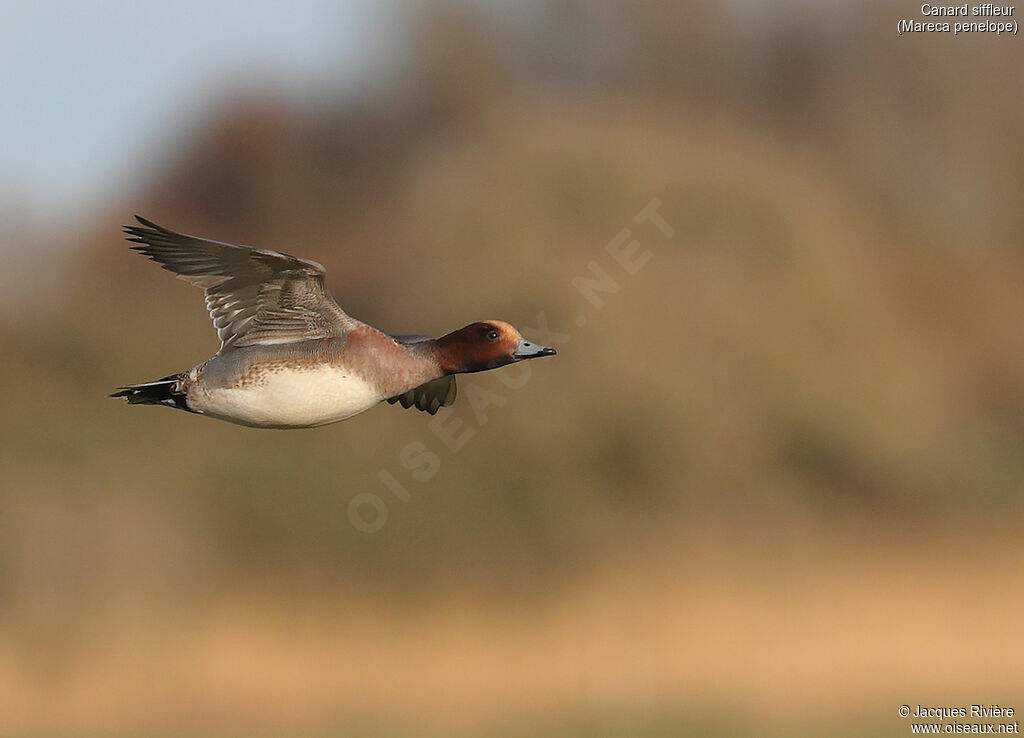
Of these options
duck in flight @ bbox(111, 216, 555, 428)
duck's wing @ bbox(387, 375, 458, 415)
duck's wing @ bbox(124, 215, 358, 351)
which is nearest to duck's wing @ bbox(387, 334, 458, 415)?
duck's wing @ bbox(387, 375, 458, 415)

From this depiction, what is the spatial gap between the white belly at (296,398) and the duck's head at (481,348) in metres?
0.21

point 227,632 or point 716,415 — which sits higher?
point 716,415

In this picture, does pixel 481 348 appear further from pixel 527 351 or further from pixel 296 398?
pixel 296 398

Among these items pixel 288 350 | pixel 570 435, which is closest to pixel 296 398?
pixel 288 350

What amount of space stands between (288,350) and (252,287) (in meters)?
0.18

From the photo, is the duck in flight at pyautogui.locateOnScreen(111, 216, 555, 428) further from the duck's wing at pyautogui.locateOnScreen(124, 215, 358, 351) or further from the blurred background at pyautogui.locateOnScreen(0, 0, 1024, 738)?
the blurred background at pyautogui.locateOnScreen(0, 0, 1024, 738)

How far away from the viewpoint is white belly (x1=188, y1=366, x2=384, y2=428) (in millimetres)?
3371

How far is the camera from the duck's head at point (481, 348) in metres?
3.43

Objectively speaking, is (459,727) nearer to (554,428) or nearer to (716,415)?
(554,428)

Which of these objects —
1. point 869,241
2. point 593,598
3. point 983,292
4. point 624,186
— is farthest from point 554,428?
point 983,292

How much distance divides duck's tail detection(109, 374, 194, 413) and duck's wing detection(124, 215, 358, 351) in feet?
0.56

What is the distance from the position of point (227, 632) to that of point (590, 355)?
361 cm

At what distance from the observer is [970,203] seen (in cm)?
1332

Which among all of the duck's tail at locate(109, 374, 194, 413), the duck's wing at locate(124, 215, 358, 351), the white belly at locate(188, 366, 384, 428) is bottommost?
the white belly at locate(188, 366, 384, 428)
